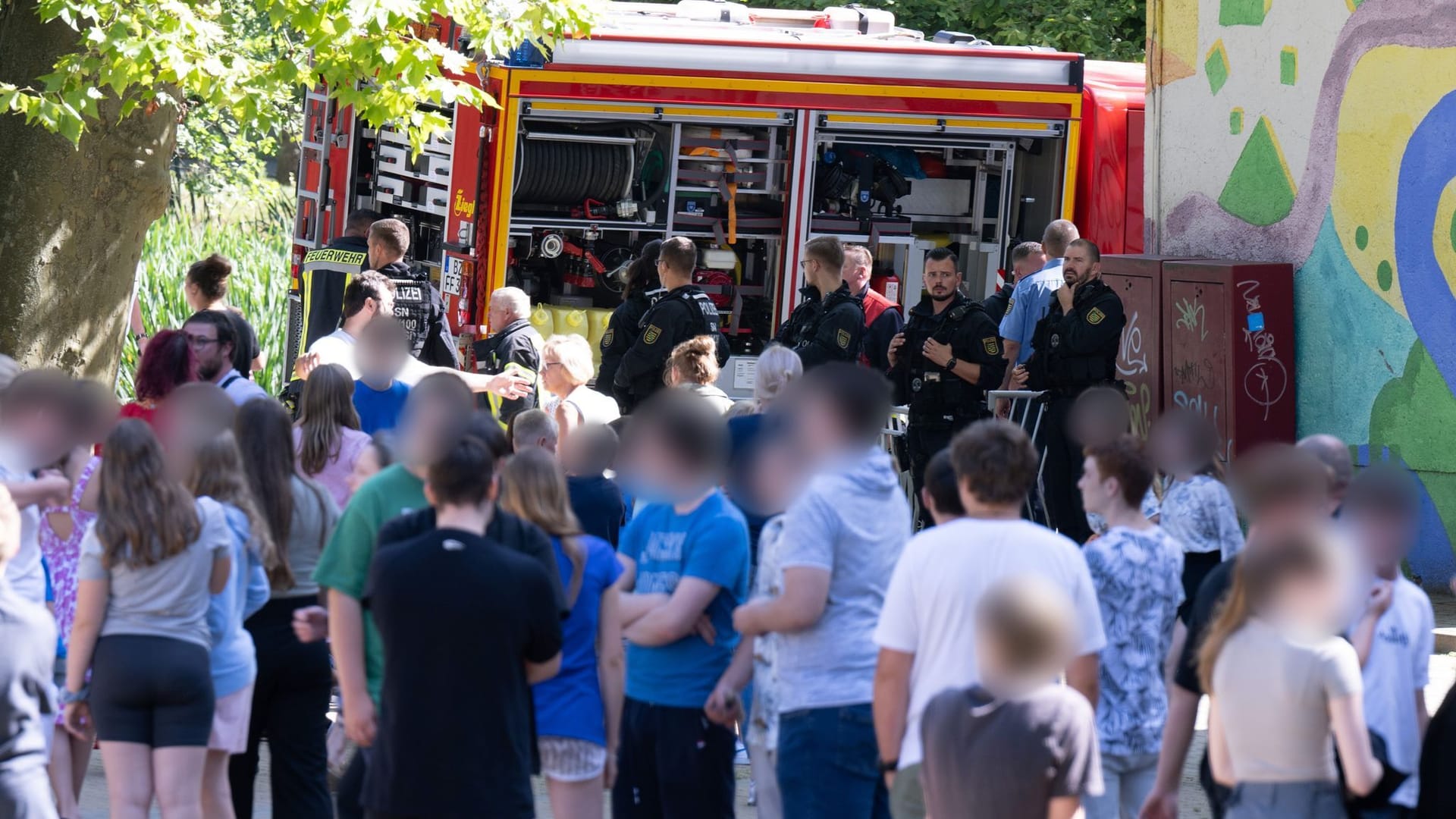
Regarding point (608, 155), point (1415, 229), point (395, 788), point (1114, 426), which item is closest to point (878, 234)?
point (608, 155)

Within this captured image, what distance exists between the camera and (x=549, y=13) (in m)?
8.60

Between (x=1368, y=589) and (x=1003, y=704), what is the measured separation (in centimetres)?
98

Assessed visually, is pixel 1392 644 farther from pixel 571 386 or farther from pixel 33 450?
pixel 571 386

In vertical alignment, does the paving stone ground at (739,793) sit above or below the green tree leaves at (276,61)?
below

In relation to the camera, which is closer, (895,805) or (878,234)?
(895,805)

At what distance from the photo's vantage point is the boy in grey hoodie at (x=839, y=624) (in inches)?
166

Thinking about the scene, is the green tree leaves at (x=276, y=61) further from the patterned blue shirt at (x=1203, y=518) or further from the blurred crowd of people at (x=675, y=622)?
the patterned blue shirt at (x=1203, y=518)

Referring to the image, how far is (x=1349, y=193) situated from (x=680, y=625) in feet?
20.7

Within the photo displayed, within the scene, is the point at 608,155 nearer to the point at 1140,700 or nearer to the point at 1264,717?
the point at 1140,700

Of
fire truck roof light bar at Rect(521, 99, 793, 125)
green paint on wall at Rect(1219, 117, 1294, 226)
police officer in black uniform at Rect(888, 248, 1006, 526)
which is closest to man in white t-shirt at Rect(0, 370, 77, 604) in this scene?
police officer in black uniform at Rect(888, 248, 1006, 526)

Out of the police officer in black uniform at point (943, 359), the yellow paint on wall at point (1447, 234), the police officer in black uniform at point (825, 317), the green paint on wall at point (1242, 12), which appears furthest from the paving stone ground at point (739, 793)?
the green paint on wall at point (1242, 12)

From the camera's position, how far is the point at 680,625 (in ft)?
14.6

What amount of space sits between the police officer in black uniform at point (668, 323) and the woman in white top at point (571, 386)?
5.62 feet

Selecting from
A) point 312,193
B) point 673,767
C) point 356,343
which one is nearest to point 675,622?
point 673,767
